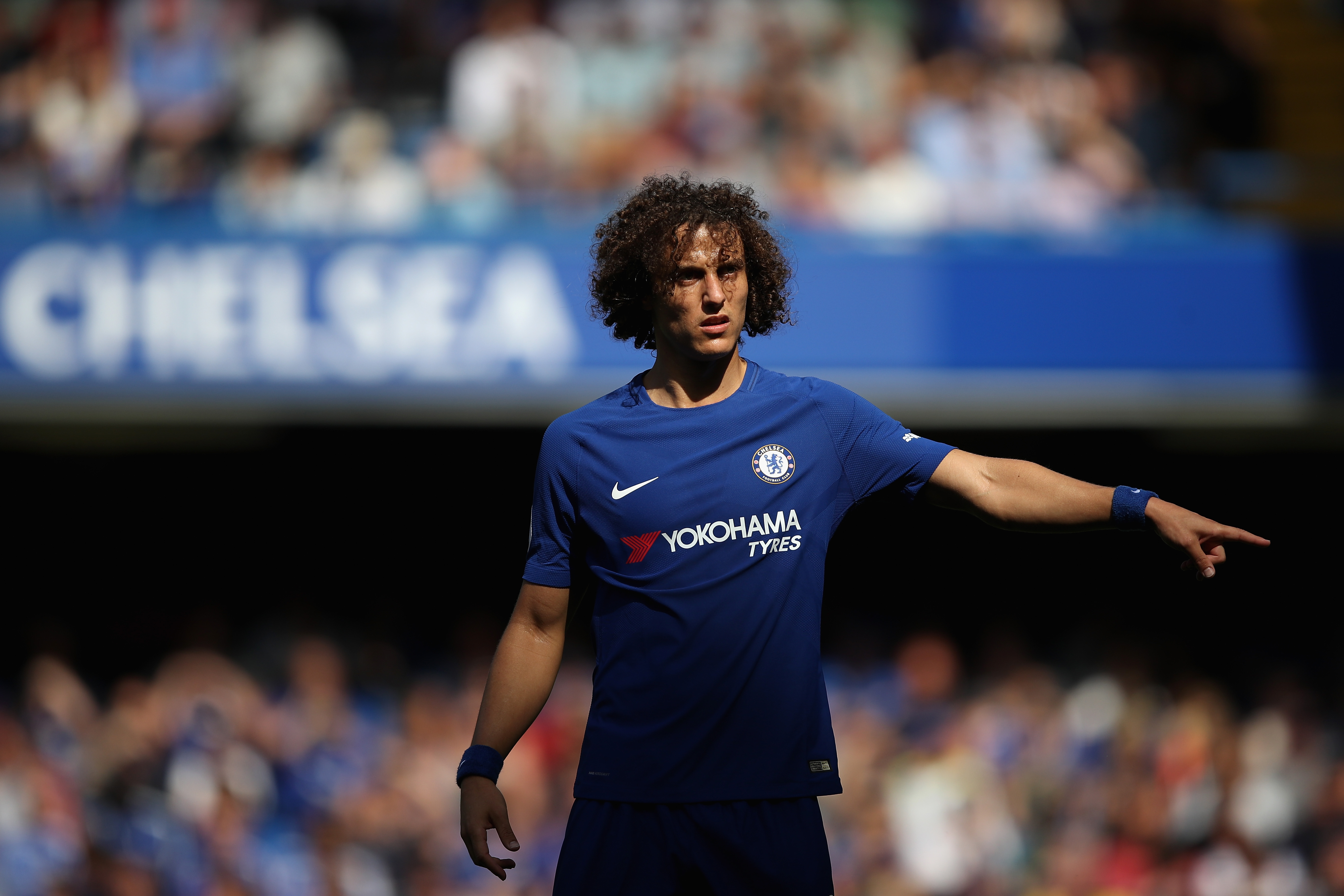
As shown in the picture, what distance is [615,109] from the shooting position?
9344 millimetres

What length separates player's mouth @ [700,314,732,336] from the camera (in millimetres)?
2916

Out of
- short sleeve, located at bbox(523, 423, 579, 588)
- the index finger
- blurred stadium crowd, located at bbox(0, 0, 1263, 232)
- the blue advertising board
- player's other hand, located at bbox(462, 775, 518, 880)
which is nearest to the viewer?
the index finger

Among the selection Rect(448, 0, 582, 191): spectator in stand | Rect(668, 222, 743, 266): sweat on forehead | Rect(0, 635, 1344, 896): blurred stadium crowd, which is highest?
Rect(448, 0, 582, 191): spectator in stand

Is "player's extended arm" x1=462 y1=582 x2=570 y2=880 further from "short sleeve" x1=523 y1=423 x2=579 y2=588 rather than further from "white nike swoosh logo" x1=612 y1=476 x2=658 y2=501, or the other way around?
"white nike swoosh logo" x1=612 y1=476 x2=658 y2=501

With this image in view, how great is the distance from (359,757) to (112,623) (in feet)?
9.24

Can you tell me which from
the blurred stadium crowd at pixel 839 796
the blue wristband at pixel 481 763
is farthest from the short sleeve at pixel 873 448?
the blurred stadium crowd at pixel 839 796

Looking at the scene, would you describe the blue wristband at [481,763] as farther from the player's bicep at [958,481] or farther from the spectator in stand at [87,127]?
the spectator in stand at [87,127]

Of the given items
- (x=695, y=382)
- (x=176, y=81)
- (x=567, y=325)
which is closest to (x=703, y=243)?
(x=695, y=382)

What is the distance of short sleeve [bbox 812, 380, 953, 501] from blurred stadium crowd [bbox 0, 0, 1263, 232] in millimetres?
5626

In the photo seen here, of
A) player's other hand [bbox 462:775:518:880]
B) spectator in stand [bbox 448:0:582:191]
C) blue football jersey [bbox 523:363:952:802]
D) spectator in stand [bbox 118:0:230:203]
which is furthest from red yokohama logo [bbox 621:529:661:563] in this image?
spectator in stand [bbox 118:0:230:203]

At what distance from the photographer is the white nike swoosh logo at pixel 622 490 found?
290 cm

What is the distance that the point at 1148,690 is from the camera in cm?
883

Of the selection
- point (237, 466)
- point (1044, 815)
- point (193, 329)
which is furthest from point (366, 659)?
point (1044, 815)

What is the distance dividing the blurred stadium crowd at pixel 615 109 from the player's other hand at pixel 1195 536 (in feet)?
19.4
